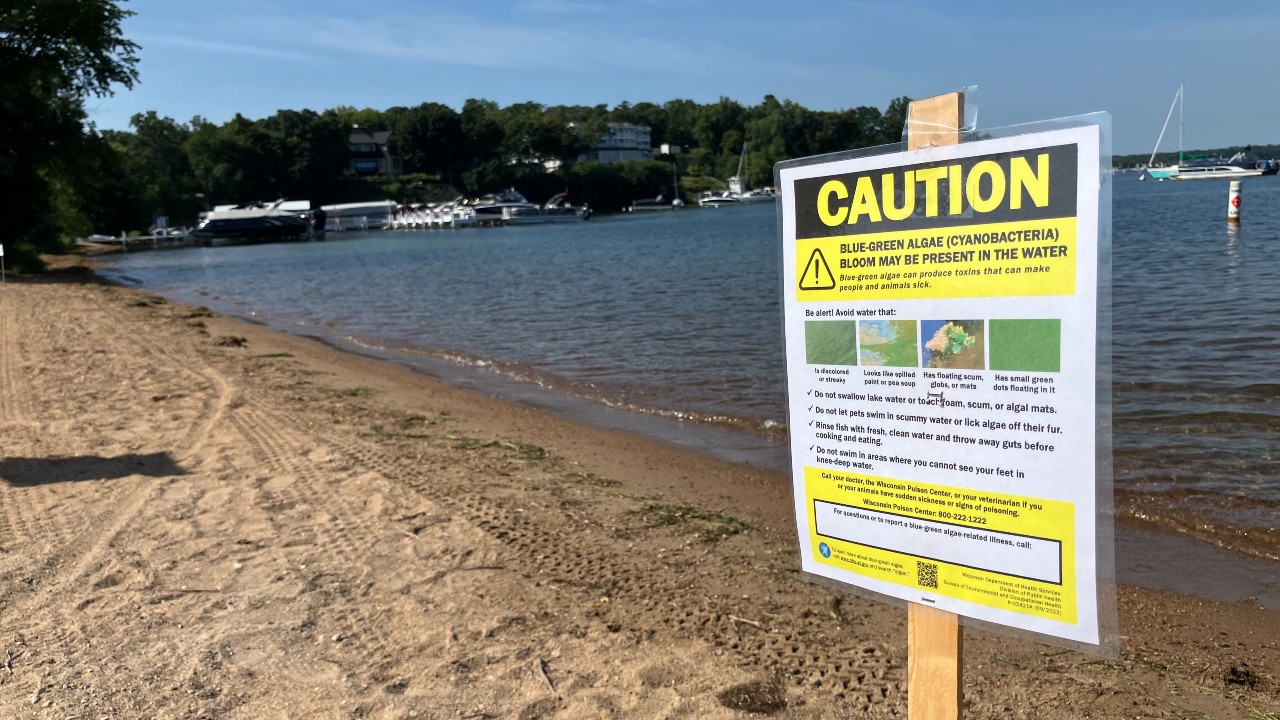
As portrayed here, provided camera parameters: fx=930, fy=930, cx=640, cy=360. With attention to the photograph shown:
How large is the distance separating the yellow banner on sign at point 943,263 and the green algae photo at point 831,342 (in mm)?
78

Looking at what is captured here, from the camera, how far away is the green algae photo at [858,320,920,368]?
252 cm

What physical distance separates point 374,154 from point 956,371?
15555 centimetres

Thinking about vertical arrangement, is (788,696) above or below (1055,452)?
below

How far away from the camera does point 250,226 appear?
86688mm

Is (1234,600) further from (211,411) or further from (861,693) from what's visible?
(211,411)

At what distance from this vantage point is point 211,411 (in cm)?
962

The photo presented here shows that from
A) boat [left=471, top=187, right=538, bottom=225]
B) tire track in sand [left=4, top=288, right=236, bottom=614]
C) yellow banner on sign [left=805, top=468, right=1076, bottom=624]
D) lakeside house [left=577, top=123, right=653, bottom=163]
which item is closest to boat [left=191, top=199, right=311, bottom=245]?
boat [left=471, top=187, right=538, bottom=225]

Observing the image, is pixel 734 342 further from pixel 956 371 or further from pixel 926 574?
pixel 956 371

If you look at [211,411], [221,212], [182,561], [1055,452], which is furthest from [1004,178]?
[221,212]

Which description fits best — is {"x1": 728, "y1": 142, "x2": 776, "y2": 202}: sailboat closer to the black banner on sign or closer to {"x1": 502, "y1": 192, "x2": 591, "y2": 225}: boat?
{"x1": 502, "y1": 192, "x2": 591, "y2": 225}: boat

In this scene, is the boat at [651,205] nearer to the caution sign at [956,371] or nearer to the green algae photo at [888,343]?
the caution sign at [956,371]

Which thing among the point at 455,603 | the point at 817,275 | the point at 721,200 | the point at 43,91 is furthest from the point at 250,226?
the point at 817,275

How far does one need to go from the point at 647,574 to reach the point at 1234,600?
340cm

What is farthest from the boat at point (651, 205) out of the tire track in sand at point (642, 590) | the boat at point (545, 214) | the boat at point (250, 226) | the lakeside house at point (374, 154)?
the tire track in sand at point (642, 590)
